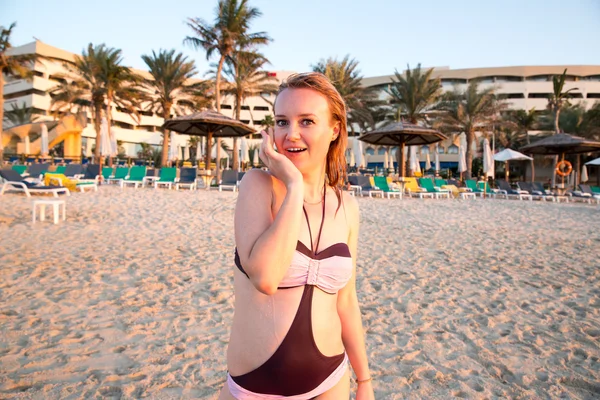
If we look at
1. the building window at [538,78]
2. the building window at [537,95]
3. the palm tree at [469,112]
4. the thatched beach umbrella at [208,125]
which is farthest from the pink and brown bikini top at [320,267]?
the building window at [538,78]

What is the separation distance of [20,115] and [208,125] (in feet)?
102

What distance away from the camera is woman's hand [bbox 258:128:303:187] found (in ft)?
2.83

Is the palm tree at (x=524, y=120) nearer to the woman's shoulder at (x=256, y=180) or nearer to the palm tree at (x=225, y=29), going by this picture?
the palm tree at (x=225, y=29)

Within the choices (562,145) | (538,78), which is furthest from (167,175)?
(538,78)

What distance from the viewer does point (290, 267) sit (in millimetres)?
879

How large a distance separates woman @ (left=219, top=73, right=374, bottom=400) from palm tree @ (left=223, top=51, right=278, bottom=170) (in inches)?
1054

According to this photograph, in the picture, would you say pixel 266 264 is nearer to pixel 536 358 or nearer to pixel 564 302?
pixel 536 358

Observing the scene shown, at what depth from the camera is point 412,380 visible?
2.39m

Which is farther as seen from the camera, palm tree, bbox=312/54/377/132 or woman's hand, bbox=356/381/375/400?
palm tree, bbox=312/54/377/132

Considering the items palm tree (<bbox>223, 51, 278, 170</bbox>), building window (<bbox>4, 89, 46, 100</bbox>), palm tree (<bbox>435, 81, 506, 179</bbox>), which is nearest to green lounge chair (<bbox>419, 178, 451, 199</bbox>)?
palm tree (<bbox>435, 81, 506, 179</bbox>)

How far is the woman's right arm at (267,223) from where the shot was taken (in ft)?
2.66

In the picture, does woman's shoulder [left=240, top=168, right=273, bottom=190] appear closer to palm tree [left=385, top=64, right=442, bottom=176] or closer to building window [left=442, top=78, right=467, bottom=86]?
palm tree [left=385, top=64, right=442, bottom=176]

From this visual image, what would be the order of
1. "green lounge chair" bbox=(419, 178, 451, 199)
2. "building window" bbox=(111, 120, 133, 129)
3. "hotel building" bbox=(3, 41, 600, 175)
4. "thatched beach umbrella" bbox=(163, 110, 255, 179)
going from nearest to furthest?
"thatched beach umbrella" bbox=(163, 110, 255, 179)
"green lounge chair" bbox=(419, 178, 451, 199)
"hotel building" bbox=(3, 41, 600, 175)
"building window" bbox=(111, 120, 133, 129)

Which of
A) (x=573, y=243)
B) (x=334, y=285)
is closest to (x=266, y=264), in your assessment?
(x=334, y=285)
